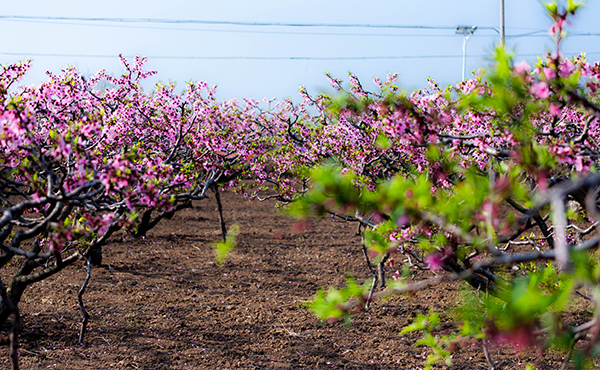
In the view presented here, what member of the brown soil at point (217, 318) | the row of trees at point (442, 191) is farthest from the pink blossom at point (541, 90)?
the brown soil at point (217, 318)

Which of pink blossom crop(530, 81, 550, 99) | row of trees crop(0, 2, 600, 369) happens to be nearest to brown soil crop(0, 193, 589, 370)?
row of trees crop(0, 2, 600, 369)

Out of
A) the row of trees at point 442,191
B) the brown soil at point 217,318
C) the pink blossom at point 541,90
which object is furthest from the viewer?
the brown soil at point 217,318

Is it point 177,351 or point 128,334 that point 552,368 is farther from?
point 128,334

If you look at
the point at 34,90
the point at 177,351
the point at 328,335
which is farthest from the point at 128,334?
the point at 34,90

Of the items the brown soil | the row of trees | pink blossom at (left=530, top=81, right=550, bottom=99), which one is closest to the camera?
the row of trees

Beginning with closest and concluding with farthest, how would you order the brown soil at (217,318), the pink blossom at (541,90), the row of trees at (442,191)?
the row of trees at (442,191) < the pink blossom at (541,90) < the brown soil at (217,318)

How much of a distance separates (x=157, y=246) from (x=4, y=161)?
9.53 metres

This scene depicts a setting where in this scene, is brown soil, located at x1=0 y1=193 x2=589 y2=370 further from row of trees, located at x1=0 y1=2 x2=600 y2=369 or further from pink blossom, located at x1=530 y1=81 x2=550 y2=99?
pink blossom, located at x1=530 y1=81 x2=550 y2=99

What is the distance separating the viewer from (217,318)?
815 cm

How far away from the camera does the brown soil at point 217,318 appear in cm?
648

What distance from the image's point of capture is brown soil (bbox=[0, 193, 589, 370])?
6477 millimetres

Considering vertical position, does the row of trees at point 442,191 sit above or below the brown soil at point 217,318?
above

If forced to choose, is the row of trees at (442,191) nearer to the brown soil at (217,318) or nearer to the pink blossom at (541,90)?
the pink blossom at (541,90)

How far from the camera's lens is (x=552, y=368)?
6336 millimetres
